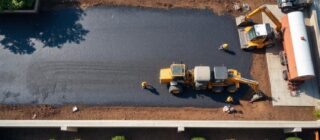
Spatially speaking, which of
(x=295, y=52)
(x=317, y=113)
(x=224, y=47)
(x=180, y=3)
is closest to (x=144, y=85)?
(x=224, y=47)

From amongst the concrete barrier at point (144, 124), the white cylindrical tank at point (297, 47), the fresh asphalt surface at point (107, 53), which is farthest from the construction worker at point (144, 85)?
the white cylindrical tank at point (297, 47)

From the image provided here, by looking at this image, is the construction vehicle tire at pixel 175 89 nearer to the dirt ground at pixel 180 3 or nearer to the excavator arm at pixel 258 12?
the dirt ground at pixel 180 3

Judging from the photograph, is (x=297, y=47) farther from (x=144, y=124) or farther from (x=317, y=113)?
(x=144, y=124)

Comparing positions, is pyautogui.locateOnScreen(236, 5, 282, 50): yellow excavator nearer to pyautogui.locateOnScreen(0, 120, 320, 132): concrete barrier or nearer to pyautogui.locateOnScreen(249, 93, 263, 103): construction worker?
pyautogui.locateOnScreen(249, 93, 263, 103): construction worker

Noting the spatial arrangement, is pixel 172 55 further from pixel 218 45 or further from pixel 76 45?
pixel 76 45

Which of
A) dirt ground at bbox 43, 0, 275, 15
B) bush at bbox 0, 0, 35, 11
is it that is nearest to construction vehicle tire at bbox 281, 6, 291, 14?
dirt ground at bbox 43, 0, 275, 15
